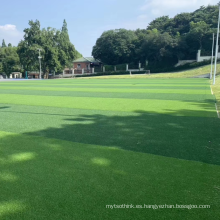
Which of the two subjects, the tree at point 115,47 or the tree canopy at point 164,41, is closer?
the tree canopy at point 164,41

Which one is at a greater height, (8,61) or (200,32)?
(200,32)

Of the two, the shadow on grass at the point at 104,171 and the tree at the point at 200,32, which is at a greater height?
the tree at the point at 200,32

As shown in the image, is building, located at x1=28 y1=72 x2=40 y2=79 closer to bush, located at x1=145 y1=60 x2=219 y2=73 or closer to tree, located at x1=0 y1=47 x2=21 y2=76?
tree, located at x1=0 y1=47 x2=21 y2=76

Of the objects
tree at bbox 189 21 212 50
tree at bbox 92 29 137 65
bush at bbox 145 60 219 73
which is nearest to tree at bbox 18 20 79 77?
tree at bbox 92 29 137 65

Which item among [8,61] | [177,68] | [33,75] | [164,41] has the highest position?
[164,41]

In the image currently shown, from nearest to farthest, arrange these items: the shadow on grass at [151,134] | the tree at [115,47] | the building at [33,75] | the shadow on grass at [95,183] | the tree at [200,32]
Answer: the shadow on grass at [95,183], the shadow on grass at [151,134], the tree at [200,32], the tree at [115,47], the building at [33,75]

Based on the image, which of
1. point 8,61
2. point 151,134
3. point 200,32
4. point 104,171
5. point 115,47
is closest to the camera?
point 104,171

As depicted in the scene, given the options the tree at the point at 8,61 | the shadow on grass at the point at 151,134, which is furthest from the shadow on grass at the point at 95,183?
the tree at the point at 8,61

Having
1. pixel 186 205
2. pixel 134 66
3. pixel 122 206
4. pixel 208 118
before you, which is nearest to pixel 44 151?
pixel 122 206

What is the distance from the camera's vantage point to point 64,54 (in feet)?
198

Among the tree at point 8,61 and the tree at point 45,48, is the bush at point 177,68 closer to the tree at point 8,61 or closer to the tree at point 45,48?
the tree at point 45,48

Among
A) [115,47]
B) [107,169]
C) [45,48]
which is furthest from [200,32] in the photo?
[107,169]

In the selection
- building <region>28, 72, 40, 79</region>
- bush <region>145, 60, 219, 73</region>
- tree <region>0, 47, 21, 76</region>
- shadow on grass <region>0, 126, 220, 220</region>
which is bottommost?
shadow on grass <region>0, 126, 220, 220</region>

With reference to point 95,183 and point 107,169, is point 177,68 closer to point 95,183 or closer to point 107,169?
point 107,169
